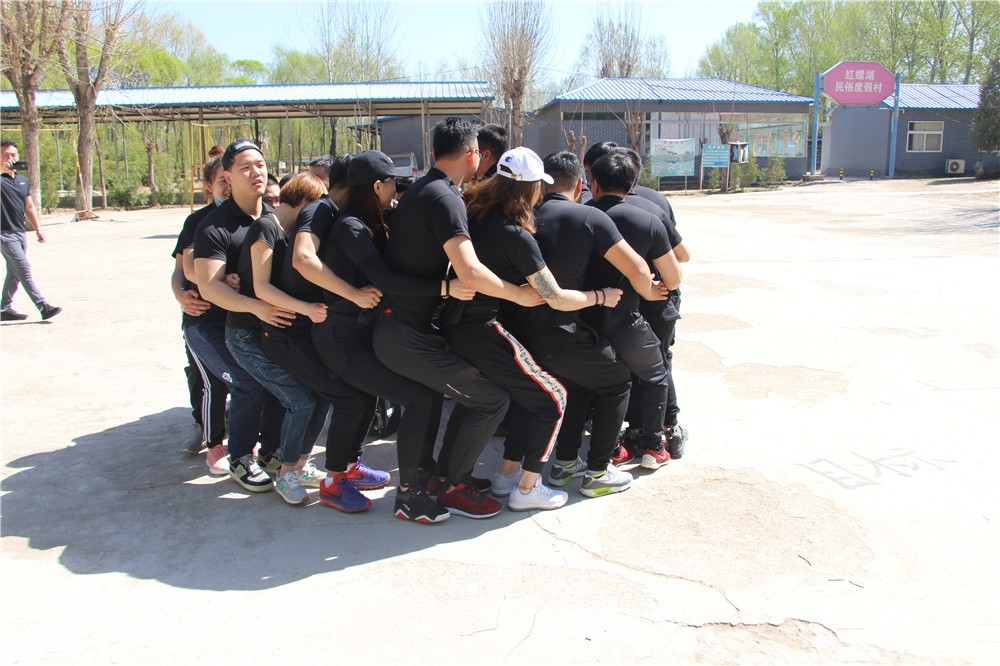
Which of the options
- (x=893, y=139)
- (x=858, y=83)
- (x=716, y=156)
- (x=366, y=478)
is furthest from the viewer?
(x=893, y=139)

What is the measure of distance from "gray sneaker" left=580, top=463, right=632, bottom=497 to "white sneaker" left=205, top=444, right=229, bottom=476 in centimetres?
205

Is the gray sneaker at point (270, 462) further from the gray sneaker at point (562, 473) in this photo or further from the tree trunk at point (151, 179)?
the tree trunk at point (151, 179)

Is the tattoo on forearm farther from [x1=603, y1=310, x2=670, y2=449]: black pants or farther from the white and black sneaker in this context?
the white and black sneaker

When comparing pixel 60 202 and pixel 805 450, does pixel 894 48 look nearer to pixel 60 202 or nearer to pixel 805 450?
pixel 60 202

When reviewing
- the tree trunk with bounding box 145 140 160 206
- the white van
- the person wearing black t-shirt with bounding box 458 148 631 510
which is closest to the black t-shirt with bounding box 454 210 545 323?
the person wearing black t-shirt with bounding box 458 148 631 510

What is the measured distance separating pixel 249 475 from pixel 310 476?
1.13 feet

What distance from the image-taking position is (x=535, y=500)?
389 cm

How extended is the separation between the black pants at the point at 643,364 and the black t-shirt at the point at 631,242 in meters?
0.09

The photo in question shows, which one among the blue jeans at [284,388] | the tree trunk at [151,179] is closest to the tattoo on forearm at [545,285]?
the blue jeans at [284,388]

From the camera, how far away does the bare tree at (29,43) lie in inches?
755

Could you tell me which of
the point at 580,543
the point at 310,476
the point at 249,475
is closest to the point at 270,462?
the point at 249,475

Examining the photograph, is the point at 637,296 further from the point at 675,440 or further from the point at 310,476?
the point at 310,476

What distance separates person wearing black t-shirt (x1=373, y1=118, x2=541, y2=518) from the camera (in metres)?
3.35

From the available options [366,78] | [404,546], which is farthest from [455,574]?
[366,78]
